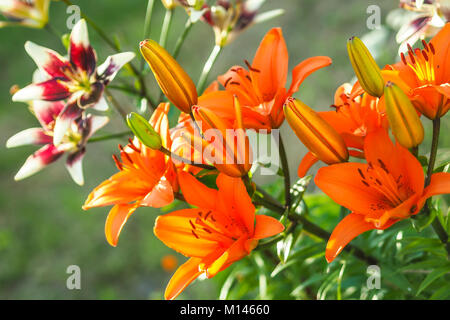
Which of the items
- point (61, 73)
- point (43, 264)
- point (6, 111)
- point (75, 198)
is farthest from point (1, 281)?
point (61, 73)

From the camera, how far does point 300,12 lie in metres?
2.44

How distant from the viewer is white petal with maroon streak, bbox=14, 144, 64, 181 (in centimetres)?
67

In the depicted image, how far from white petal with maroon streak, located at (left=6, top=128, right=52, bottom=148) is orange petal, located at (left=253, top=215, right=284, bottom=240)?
1.09 ft

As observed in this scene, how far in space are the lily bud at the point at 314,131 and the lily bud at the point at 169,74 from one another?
0.40 feet

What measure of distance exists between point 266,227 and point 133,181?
176 mm

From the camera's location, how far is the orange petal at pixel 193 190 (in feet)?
1.85

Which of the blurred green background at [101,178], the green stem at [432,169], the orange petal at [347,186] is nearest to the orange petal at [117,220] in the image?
the orange petal at [347,186]

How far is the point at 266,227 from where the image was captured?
1.78 ft

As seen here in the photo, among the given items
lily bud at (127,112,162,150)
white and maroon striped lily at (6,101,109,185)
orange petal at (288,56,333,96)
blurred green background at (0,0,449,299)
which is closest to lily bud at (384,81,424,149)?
orange petal at (288,56,333,96)

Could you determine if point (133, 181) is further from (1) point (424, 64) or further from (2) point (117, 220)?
(1) point (424, 64)

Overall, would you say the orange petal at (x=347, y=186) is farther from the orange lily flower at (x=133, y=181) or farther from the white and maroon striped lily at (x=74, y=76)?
the white and maroon striped lily at (x=74, y=76)

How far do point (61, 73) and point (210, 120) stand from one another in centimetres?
26

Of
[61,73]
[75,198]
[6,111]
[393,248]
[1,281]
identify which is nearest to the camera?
[61,73]
